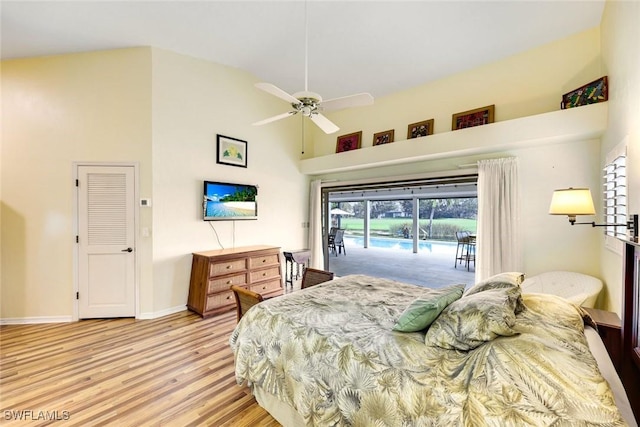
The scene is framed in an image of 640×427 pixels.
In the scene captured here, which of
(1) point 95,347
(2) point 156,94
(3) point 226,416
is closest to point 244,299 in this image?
(3) point 226,416

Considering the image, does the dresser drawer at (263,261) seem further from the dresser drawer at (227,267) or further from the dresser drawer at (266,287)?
the dresser drawer at (266,287)

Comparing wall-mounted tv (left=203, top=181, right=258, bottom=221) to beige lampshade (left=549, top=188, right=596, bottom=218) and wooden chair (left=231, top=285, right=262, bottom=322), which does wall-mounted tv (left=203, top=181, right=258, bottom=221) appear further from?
beige lampshade (left=549, top=188, right=596, bottom=218)

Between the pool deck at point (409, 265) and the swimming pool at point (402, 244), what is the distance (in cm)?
3

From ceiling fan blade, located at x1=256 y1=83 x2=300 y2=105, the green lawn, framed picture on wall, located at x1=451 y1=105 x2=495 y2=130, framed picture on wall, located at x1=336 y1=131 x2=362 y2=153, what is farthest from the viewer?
the green lawn

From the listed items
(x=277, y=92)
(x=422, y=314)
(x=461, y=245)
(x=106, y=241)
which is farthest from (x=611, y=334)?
(x=461, y=245)

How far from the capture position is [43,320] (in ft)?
11.4

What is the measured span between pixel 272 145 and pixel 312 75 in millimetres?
1442

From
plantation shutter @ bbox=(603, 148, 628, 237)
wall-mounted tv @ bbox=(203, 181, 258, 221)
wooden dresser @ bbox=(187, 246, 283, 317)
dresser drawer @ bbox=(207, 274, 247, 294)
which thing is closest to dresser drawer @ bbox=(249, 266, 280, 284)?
wooden dresser @ bbox=(187, 246, 283, 317)

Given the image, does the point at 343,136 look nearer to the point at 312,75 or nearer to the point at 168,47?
the point at 312,75

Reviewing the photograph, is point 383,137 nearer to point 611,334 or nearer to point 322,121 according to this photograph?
point 322,121

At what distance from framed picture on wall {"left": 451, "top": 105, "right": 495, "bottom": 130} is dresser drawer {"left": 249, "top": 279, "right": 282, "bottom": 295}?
145 inches

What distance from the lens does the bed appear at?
1054mm

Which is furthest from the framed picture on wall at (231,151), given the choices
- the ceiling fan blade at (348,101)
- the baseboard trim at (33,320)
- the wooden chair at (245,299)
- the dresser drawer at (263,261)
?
the baseboard trim at (33,320)

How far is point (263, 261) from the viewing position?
173 inches
